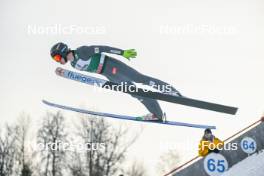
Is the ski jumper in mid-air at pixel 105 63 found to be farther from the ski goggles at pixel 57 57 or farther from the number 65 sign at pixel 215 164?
the number 65 sign at pixel 215 164

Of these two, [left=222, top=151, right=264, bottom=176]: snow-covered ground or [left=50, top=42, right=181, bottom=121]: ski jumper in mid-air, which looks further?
[left=50, top=42, right=181, bottom=121]: ski jumper in mid-air

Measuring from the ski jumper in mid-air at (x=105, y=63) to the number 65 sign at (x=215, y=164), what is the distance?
1.62m

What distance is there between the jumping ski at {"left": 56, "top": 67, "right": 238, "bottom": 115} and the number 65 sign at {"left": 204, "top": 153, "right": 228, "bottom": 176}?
1163mm

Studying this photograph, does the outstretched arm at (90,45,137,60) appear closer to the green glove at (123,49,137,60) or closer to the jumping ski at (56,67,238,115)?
the green glove at (123,49,137,60)

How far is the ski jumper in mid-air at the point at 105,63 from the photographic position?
9.84 metres

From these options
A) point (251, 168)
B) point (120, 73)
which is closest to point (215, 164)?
point (251, 168)

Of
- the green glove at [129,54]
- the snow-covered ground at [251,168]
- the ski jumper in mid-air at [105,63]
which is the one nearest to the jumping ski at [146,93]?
the ski jumper in mid-air at [105,63]

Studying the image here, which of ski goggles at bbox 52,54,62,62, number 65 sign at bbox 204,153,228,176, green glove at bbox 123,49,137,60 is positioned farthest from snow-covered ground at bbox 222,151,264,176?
ski goggles at bbox 52,54,62,62

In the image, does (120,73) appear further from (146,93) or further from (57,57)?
(57,57)

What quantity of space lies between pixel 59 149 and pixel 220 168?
61.1ft

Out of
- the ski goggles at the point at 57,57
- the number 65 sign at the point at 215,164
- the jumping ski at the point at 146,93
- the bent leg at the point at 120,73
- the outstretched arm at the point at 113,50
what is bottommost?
the number 65 sign at the point at 215,164

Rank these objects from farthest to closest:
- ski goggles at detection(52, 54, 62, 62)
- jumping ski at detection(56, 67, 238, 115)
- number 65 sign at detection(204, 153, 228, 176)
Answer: ski goggles at detection(52, 54, 62, 62)
number 65 sign at detection(204, 153, 228, 176)
jumping ski at detection(56, 67, 238, 115)

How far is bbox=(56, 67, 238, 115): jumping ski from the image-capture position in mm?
9214

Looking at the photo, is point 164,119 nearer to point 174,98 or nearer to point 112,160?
point 174,98
